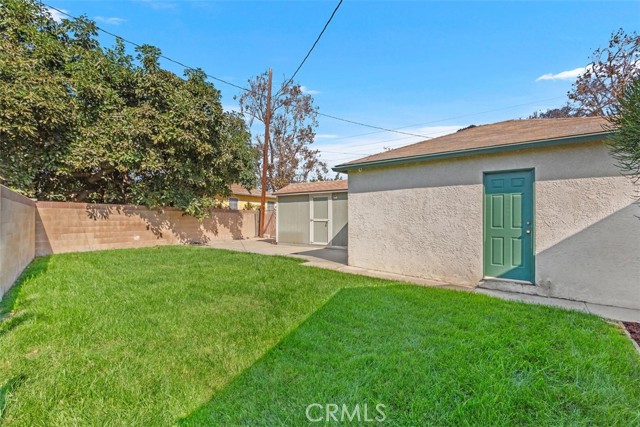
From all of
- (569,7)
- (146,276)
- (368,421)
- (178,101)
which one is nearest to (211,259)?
(146,276)

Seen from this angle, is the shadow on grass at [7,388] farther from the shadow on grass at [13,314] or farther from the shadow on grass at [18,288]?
the shadow on grass at [18,288]

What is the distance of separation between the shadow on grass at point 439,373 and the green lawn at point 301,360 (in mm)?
13

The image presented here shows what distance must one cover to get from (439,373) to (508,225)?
12.8 ft

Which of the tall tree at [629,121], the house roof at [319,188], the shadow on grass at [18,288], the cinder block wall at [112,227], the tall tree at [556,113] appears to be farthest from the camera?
the tall tree at [556,113]

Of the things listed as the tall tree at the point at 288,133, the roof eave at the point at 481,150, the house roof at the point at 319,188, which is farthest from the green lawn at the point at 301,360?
the tall tree at the point at 288,133

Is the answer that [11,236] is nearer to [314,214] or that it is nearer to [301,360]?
[301,360]

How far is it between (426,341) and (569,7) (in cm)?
876

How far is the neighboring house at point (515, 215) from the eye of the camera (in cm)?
445

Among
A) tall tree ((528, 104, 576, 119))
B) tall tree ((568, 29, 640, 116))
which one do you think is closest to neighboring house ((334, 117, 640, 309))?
tall tree ((568, 29, 640, 116))

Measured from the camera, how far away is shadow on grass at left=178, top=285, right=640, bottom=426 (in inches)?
80.8

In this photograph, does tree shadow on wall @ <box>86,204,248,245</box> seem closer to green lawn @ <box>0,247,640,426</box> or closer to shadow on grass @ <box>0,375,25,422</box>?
green lawn @ <box>0,247,640,426</box>

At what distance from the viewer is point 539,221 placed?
5012mm

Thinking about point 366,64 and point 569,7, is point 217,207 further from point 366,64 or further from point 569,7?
point 569,7

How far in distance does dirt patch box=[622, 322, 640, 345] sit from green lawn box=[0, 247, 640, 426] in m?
0.16
